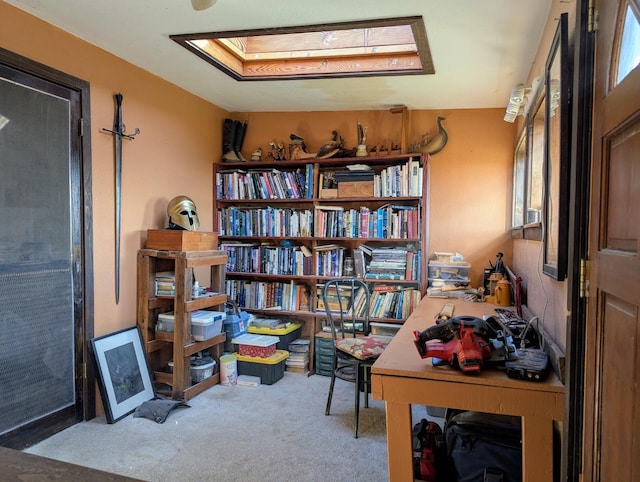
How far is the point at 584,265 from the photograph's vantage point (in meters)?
1.27

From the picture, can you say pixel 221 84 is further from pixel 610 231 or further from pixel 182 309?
pixel 610 231

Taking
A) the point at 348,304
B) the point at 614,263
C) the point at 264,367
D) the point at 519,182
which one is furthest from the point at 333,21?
the point at 264,367

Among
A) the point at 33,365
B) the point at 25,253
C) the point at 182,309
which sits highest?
the point at 25,253

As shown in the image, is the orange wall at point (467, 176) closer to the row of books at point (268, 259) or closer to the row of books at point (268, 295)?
the row of books at point (268, 259)

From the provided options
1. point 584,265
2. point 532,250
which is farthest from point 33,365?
point 532,250

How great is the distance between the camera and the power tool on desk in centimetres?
153

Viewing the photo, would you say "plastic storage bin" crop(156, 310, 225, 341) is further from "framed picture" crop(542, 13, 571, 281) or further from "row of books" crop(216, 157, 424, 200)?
"framed picture" crop(542, 13, 571, 281)

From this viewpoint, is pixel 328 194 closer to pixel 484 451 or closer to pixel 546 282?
pixel 546 282

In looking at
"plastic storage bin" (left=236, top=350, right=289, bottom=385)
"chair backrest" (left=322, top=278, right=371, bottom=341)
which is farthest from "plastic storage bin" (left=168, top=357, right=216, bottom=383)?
"chair backrest" (left=322, top=278, right=371, bottom=341)

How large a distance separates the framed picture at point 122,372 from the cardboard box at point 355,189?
77.3 inches

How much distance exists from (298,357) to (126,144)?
220cm

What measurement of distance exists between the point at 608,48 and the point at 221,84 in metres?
2.80

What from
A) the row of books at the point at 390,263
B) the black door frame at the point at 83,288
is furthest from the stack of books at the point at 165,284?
the row of books at the point at 390,263

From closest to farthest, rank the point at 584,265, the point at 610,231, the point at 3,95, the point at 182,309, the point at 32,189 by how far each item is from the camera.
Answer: the point at 610,231
the point at 584,265
the point at 3,95
the point at 32,189
the point at 182,309
